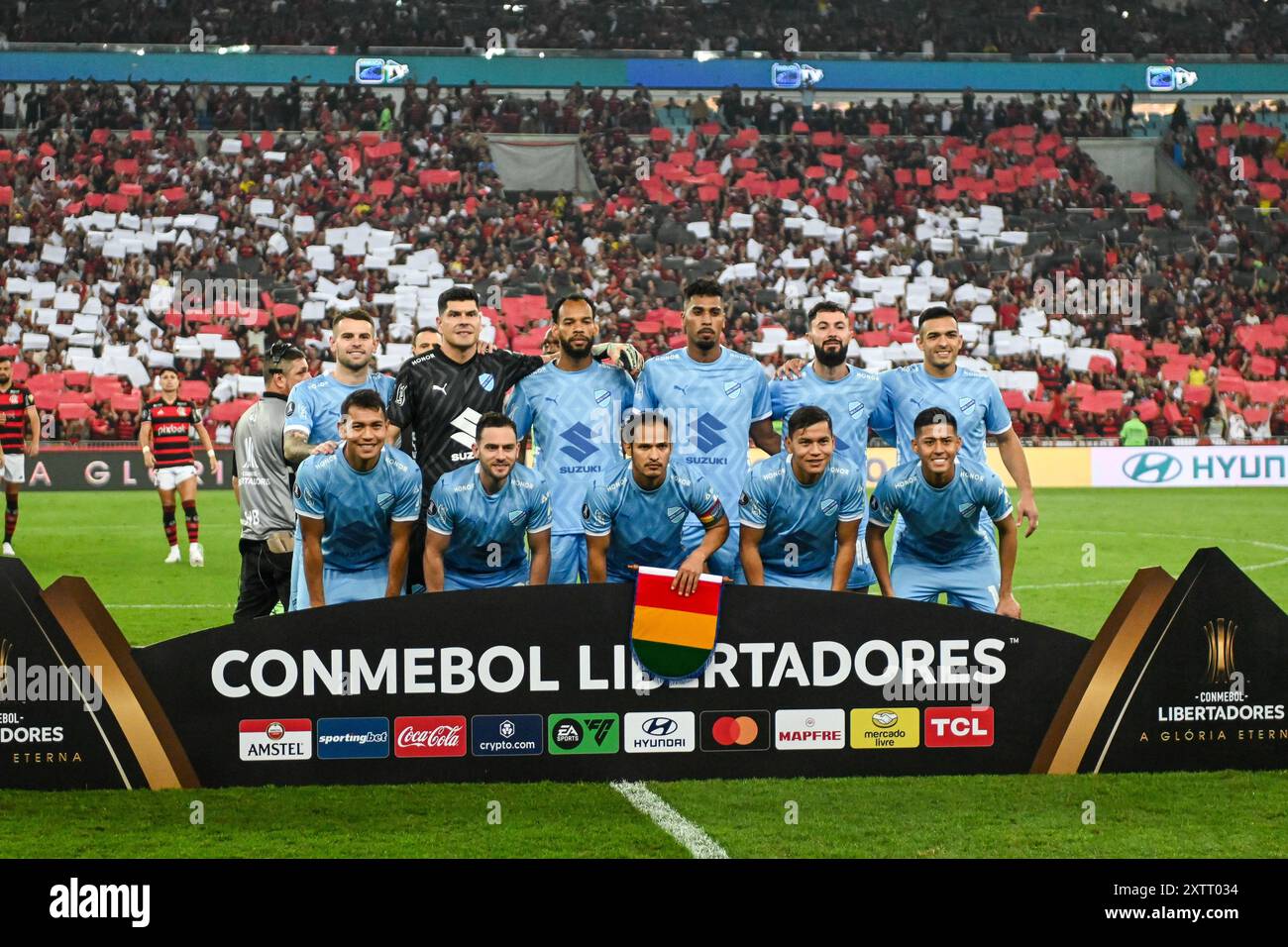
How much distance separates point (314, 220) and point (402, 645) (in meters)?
27.3

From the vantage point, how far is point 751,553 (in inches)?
284

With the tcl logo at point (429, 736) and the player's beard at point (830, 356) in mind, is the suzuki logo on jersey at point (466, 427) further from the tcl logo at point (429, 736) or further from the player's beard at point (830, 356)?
the player's beard at point (830, 356)

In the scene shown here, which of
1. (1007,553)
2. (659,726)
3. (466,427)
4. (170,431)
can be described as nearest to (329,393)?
(466,427)

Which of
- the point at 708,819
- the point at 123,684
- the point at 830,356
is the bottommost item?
the point at 708,819

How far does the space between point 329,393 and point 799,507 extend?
2773mm

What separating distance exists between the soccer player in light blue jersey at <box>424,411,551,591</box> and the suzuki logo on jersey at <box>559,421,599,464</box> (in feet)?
2.25

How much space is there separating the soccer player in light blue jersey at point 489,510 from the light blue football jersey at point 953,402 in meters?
2.38

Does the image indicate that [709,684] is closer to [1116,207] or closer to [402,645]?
[402,645]

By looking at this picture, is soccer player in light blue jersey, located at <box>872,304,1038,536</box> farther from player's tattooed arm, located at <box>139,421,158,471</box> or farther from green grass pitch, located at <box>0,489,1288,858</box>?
player's tattooed arm, located at <box>139,421,158,471</box>

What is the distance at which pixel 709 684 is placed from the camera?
6602 mm

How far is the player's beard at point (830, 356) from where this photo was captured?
26.5 feet

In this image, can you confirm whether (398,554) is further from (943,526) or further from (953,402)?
(953,402)

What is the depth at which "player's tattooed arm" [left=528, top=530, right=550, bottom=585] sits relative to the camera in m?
7.01

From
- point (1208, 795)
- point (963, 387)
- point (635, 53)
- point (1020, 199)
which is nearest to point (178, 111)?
point (635, 53)
